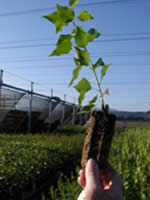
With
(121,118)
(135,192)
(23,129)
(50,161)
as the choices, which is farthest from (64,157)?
(121,118)

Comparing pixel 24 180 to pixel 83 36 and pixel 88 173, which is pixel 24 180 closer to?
pixel 88 173

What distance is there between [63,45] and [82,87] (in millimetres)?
211

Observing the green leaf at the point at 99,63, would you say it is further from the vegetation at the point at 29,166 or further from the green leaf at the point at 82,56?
the vegetation at the point at 29,166

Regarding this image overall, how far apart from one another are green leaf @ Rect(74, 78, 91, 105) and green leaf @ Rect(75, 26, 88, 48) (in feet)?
0.53

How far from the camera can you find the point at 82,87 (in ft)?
2.83

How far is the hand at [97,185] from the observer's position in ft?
2.32

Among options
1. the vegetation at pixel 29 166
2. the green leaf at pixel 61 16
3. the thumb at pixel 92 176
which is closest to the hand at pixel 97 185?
the thumb at pixel 92 176

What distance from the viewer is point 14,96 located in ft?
23.0

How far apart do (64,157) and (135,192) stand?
158cm

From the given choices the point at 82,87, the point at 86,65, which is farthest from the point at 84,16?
the point at 82,87

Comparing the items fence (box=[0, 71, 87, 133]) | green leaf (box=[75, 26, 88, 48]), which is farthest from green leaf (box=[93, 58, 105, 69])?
fence (box=[0, 71, 87, 133])

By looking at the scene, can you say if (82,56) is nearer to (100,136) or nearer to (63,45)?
(63,45)

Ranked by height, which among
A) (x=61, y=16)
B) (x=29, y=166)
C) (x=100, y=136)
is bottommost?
(x=29, y=166)

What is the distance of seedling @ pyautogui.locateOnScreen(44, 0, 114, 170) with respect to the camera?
788 mm
